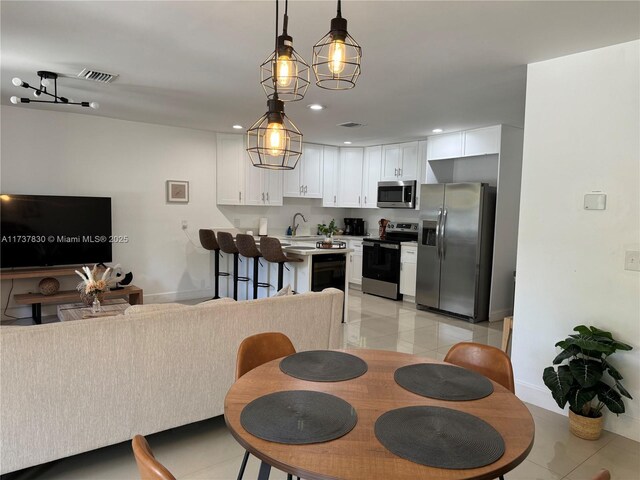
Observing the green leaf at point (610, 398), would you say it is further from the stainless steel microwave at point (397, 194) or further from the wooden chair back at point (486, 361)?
the stainless steel microwave at point (397, 194)

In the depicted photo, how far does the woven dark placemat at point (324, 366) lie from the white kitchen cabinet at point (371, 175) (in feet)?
18.1

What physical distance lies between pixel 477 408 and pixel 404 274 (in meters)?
5.02

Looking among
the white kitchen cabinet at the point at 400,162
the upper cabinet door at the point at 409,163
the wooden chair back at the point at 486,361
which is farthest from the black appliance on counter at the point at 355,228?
the wooden chair back at the point at 486,361

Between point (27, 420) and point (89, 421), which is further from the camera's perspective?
point (89, 421)

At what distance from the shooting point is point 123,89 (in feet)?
13.2

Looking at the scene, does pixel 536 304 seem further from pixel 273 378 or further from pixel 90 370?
pixel 90 370

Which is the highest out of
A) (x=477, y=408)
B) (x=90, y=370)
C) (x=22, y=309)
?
(x=477, y=408)

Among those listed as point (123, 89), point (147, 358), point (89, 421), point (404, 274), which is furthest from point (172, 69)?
point (404, 274)

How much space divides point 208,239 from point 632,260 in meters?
4.87

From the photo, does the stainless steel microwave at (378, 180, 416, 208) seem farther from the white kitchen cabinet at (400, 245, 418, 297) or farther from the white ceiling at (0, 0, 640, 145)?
the white ceiling at (0, 0, 640, 145)

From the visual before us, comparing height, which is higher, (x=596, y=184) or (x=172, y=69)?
(x=172, y=69)

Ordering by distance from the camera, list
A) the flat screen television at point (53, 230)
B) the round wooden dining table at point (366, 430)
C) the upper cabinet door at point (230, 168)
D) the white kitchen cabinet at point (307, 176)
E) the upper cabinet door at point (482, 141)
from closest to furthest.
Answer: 1. the round wooden dining table at point (366, 430)
2. the flat screen television at point (53, 230)
3. the upper cabinet door at point (482, 141)
4. the upper cabinet door at point (230, 168)
5. the white kitchen cabinet at point (307, 176)

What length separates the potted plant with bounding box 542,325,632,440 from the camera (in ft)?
8.48

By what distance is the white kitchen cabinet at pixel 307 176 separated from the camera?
23.4 ft
